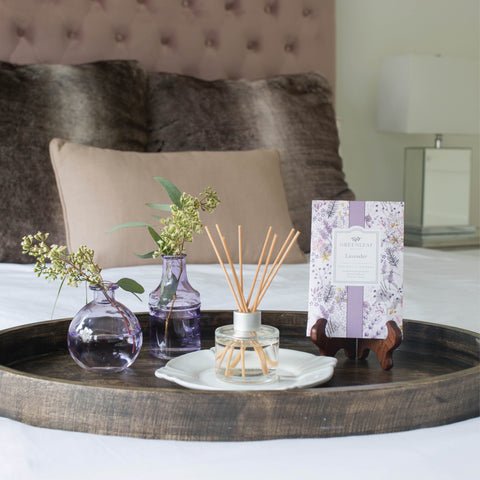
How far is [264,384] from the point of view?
1.00 m

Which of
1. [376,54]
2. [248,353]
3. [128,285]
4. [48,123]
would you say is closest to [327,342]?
[248,353]

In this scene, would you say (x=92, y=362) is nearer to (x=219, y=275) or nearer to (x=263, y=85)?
(x=219, y=275)

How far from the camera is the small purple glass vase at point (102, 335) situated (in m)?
1.07

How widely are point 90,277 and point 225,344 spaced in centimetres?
21

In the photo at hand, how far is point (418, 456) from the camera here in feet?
2.71

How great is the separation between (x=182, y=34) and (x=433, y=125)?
1038 millimetres

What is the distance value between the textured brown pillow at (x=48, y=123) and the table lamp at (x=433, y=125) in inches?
45.9

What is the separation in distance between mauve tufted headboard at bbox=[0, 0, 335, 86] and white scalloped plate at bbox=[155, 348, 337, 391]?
70.3 inches

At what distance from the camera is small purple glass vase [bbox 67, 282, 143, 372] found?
1067mm

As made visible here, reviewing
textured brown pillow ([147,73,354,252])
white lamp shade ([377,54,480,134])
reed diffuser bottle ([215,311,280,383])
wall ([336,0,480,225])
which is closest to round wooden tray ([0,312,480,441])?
reed diffuser bottle ([215,311,280,383])

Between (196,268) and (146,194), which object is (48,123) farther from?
(196,268)

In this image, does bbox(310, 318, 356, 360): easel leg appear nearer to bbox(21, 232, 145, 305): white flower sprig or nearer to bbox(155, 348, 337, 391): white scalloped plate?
bbox(155, 348, 337, 391): white scalloped plate

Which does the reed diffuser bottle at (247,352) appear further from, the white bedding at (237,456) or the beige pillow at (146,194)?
the beige pillow at (146,194)

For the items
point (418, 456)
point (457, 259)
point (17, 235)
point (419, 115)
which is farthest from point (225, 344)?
point (419, 115)
